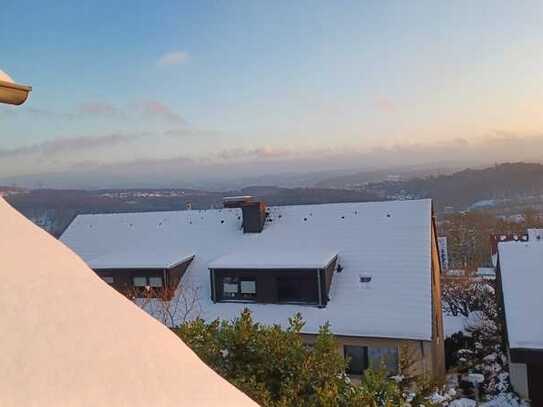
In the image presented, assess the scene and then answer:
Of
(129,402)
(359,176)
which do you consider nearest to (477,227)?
Result: (359,176)

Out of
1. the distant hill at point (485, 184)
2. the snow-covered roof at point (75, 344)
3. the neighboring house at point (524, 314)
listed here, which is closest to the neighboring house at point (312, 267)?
the neighboring house at point (524, 314)

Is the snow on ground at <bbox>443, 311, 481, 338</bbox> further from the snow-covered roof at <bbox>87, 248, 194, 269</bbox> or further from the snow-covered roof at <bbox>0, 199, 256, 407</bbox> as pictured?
the snow-covered roof at <bbox>0, 199, 256, 407</bbox>

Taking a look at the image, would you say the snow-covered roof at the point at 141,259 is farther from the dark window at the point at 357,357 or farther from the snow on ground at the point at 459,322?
the snow on ground at the point at 459,322

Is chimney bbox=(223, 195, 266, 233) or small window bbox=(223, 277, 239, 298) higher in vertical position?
chimney bbox=(223, 195, 266, 233)

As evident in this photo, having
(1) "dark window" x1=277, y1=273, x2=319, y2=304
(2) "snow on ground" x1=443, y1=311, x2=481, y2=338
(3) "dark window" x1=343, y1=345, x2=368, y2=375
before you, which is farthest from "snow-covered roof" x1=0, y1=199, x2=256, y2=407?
(2) "snow on ground" x1=443, y1=311, x2=481, y2=338

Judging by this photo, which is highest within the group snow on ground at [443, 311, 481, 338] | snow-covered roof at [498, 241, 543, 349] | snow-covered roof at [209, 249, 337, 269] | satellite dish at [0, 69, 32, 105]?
satellite dish at [0, 69, 32, 105]

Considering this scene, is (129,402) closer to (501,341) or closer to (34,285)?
(34,285)
